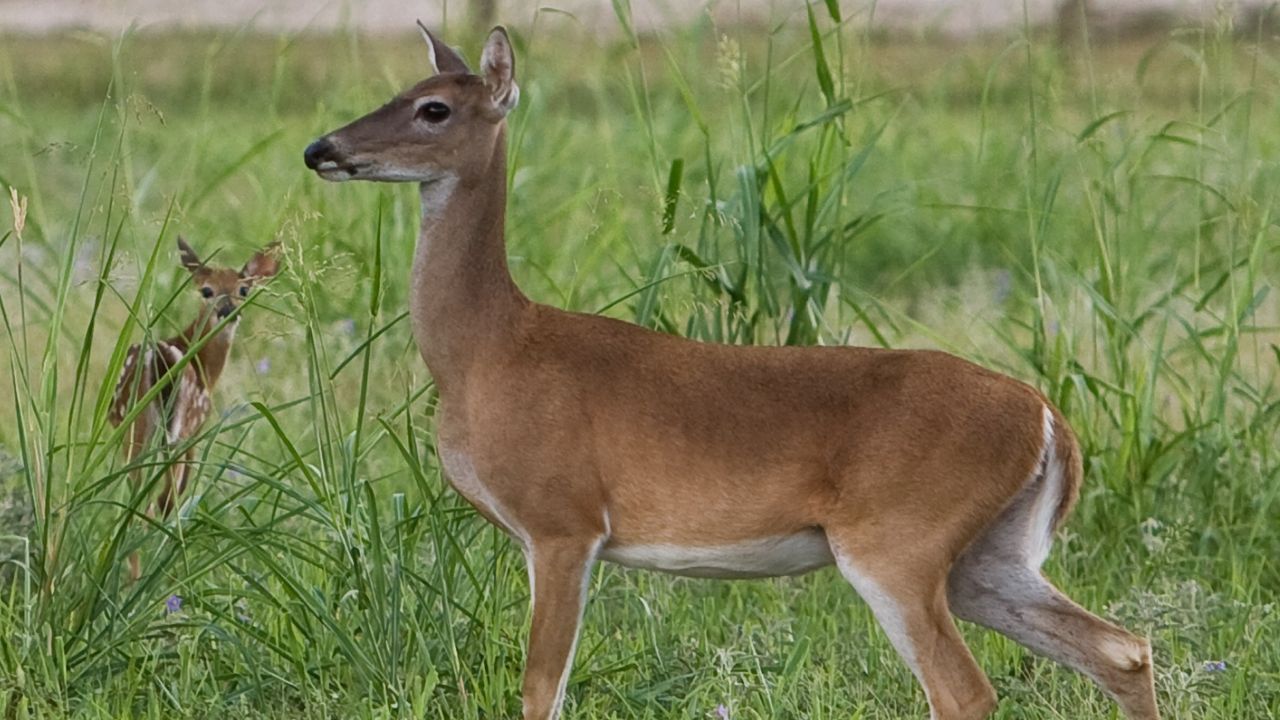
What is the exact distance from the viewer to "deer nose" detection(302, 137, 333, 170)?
13.7ft

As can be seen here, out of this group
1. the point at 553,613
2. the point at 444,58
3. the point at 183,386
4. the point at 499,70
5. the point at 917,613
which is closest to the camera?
the point at 917,613

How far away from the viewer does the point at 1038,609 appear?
4.42 m

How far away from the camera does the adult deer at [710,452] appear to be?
420cm

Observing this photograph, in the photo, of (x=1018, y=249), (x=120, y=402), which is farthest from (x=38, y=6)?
(x=120, y=402)

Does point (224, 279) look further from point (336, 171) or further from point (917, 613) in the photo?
point (917, 613)

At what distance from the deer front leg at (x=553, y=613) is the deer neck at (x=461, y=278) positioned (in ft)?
1.36

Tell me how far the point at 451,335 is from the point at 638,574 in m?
1.40

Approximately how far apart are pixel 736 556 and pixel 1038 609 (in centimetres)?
62

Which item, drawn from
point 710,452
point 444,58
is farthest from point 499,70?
point 710,452

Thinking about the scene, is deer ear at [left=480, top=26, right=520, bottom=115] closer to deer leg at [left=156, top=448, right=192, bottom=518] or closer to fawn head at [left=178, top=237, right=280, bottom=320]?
fawn head at [left=178, top=237, right=280, bottom=320]

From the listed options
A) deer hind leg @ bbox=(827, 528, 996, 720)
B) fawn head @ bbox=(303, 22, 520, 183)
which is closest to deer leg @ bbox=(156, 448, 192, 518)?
fawn head @ bbox=(303, 22, 520, 183)

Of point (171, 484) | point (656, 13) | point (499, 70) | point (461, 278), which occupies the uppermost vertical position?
point (499, 70)

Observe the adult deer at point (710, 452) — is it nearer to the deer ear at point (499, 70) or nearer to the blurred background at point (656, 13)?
the deer ear at point (499, 70)

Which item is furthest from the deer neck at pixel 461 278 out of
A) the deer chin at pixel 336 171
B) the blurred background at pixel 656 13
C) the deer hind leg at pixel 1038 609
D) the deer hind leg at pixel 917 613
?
the blurred background at pixel 656 13
